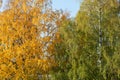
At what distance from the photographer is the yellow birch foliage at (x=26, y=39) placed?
30234 millimetres

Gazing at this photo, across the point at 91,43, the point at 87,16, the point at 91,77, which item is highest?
the point at 87,16

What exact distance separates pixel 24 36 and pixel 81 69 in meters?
4.58

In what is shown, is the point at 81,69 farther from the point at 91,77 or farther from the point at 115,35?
the point at 115,35

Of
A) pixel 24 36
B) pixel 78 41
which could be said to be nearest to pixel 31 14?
pixel 24 36

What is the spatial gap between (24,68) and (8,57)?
1314 millimetres

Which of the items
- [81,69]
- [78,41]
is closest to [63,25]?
[78,41]

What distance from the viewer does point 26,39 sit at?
3098 centimetres

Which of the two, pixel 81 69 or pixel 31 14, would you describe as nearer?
pixel 81 69

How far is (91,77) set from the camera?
30.2 m

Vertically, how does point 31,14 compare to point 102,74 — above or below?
above

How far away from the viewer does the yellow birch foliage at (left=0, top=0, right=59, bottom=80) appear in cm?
3023

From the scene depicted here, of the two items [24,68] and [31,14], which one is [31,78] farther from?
[31,14]

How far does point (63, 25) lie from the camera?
31.4m

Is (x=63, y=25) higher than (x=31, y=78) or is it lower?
higher
